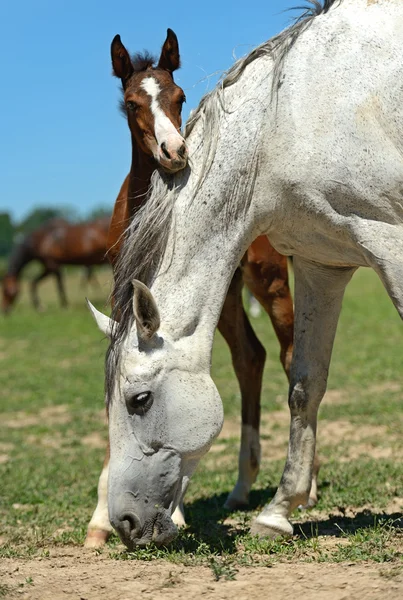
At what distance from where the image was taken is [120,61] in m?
Result: 4.50

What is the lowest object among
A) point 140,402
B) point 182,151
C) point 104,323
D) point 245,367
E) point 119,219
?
point 140,402

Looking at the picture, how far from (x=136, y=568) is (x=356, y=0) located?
259 centimetres

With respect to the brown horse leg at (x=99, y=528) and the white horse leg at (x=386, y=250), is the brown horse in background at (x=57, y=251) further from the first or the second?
the white horse leg at (x=386, y=250)

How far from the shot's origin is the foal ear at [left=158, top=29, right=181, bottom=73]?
4551mm

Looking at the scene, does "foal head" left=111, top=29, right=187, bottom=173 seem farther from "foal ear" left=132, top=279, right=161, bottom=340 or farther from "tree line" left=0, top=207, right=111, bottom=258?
"tree line" left=0, top=207, right=111, bottom=258

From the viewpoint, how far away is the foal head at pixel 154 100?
145 inches

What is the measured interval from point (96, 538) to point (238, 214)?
1800 mm

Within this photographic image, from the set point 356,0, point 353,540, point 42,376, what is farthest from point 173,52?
point 42,376

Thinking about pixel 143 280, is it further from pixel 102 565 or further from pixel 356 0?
pixel 356 0

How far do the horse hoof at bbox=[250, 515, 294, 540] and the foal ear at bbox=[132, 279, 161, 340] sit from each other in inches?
45.4

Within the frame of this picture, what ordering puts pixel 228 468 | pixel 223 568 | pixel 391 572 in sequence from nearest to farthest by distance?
pixel 391 572, pixel 223 568, pixel 228 468

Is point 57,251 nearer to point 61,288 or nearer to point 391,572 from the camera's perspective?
point 61,288

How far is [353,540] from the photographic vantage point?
3.54 m

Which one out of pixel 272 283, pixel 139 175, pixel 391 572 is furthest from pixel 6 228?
pixel 391 572
